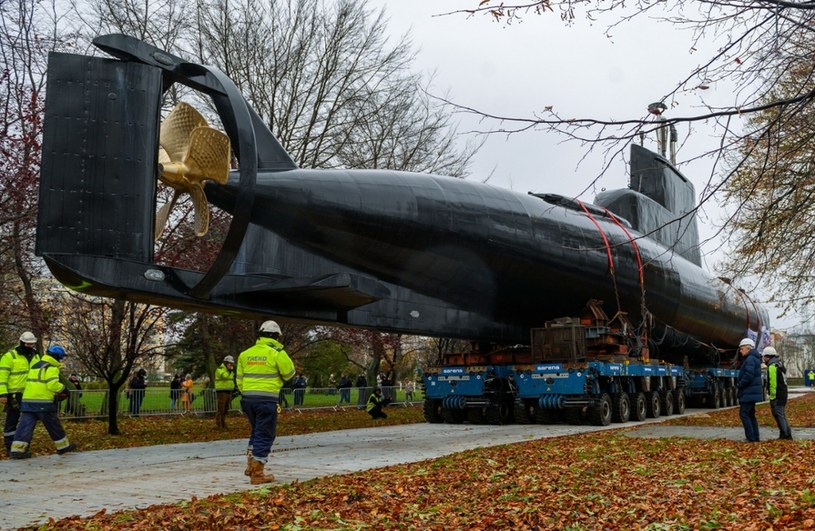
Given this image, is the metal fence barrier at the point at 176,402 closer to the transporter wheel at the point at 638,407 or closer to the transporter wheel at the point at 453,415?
the transporter wheel at the point at 453,415

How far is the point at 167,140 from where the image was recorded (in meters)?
9.43

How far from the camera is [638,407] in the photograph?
1599 cm

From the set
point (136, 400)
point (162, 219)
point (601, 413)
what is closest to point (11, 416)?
point (162, 219)

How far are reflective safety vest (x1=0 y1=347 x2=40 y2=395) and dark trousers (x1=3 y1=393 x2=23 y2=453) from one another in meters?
0.10

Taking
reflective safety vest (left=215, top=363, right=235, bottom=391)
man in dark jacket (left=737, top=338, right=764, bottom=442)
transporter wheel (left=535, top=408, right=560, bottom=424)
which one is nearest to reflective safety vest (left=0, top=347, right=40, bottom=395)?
reflective safety vest (left=215, top=363, right=235, bottom=391)

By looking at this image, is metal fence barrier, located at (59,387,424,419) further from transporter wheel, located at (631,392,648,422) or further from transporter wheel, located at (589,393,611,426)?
transporter wheel, located at (631,392,648,422)

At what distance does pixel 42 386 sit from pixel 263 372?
4.00 meters

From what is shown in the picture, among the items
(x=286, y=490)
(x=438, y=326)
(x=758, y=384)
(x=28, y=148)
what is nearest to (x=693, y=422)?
(x=758, y=384)

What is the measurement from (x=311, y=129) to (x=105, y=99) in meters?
14.0

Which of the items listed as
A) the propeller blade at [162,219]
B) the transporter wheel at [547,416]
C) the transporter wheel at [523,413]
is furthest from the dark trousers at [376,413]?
the propeller blade at [162,219]

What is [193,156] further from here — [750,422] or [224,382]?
[750,422]

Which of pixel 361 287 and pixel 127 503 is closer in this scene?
pixel 127 503

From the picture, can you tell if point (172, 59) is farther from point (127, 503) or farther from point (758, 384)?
point (758, 384)

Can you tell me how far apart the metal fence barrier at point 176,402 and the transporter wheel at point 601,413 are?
1198 cm
